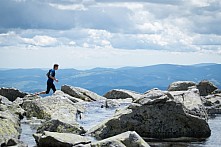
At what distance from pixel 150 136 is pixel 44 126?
6.99 m

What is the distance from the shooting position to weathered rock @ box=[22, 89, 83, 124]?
110 ft

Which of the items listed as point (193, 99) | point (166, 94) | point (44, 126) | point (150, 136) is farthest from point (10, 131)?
point (193, 99)

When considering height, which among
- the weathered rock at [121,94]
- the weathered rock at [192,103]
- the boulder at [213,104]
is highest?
the weathered rock at [192,103]

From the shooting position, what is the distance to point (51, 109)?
3450 centimetres

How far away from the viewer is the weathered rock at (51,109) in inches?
1316

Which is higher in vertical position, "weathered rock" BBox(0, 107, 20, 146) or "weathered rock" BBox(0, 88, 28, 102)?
"weathered rock" BBox(0, 107, 20, 146)

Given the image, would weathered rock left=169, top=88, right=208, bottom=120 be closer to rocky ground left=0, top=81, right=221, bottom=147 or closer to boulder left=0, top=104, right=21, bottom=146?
rocky ground left=0, top=81, right=221, bottom=147

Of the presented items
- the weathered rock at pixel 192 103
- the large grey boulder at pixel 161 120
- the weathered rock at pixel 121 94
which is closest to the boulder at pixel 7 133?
the large grey boulder at pixel 161 120


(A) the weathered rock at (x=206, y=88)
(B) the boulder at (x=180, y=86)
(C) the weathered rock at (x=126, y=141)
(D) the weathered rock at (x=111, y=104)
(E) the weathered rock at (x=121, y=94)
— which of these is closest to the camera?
(C) the weathered rock at (x=126, y=141)

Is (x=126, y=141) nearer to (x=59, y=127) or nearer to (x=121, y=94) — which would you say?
(x=59, y=127)

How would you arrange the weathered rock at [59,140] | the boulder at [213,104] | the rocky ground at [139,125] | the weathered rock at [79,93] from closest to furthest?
the weathered rock at [59,140], the rocky ground at [139,125], the boulder at [213,104], the weathered rock at [79,93]

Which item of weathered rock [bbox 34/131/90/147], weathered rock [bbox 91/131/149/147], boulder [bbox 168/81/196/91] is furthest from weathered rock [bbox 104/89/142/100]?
weathered rock [bbox 91/131/149/147]

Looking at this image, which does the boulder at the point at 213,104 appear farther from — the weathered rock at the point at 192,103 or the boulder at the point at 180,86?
the weathered rock at the point at 192,103

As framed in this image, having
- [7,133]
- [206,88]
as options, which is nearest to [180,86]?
[206,88]
